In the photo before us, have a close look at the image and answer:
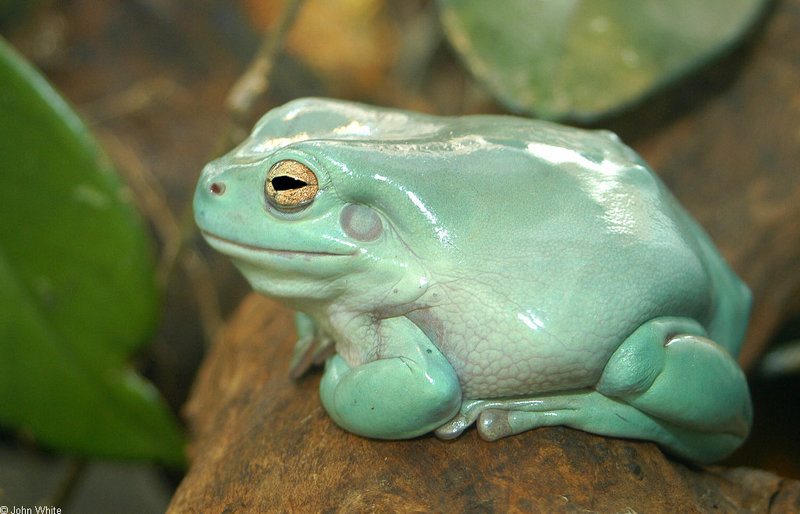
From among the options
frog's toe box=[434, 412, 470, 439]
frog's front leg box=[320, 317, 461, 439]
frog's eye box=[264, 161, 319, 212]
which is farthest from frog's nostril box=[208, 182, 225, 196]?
frog's toe box=[434, 412, 470, 439]

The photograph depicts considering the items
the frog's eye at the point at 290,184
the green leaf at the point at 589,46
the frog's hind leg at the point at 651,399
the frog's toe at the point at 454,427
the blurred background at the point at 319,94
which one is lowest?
the blurred background at the point at 319,94

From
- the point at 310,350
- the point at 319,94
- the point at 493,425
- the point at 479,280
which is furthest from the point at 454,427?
the point at 319,94

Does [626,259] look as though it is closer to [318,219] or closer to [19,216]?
[318,219]

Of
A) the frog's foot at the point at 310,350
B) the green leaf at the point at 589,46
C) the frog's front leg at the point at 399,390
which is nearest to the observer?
the frog's front leg at the point at 399,390

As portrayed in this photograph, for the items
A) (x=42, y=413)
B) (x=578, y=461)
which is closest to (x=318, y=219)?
→ (x=578, y=461)

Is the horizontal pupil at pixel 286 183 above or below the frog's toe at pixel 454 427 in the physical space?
above

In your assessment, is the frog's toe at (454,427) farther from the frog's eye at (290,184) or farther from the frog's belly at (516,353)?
the frog's eye at (290,184)

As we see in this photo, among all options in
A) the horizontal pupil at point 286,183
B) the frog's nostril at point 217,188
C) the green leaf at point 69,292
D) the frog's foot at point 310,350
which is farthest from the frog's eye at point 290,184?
the green leaf at point 69,292

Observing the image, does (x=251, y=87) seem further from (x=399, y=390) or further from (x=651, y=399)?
(x=651, y=399)
